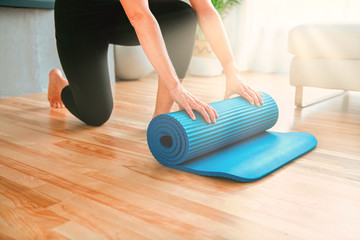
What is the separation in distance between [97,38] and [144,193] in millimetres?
804

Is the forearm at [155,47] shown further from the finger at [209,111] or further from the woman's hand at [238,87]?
the woman's hand at [238,87]

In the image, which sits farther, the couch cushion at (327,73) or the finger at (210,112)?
the couch cushion at (327,73)

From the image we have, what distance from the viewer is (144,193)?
1012mm

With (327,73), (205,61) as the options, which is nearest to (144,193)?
(327,73)

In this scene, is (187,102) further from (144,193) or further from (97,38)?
(97,38)

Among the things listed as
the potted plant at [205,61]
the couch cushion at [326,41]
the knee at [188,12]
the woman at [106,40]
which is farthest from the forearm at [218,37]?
the potted plant at [205,61]

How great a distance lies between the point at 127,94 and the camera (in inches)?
101

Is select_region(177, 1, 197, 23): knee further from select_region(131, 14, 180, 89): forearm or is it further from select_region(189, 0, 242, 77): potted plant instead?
select_region(189, 0, 242, 77): potted plant

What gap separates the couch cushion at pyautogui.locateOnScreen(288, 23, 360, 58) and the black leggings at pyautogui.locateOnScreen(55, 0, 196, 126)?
0.74 metres

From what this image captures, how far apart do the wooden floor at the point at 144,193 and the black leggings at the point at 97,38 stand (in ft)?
0.45

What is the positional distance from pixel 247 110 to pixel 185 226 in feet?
2.01

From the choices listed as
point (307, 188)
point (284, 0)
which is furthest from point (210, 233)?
point (284, 0)

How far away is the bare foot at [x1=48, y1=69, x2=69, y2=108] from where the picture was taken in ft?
6.44

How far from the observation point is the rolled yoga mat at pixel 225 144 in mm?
1126
